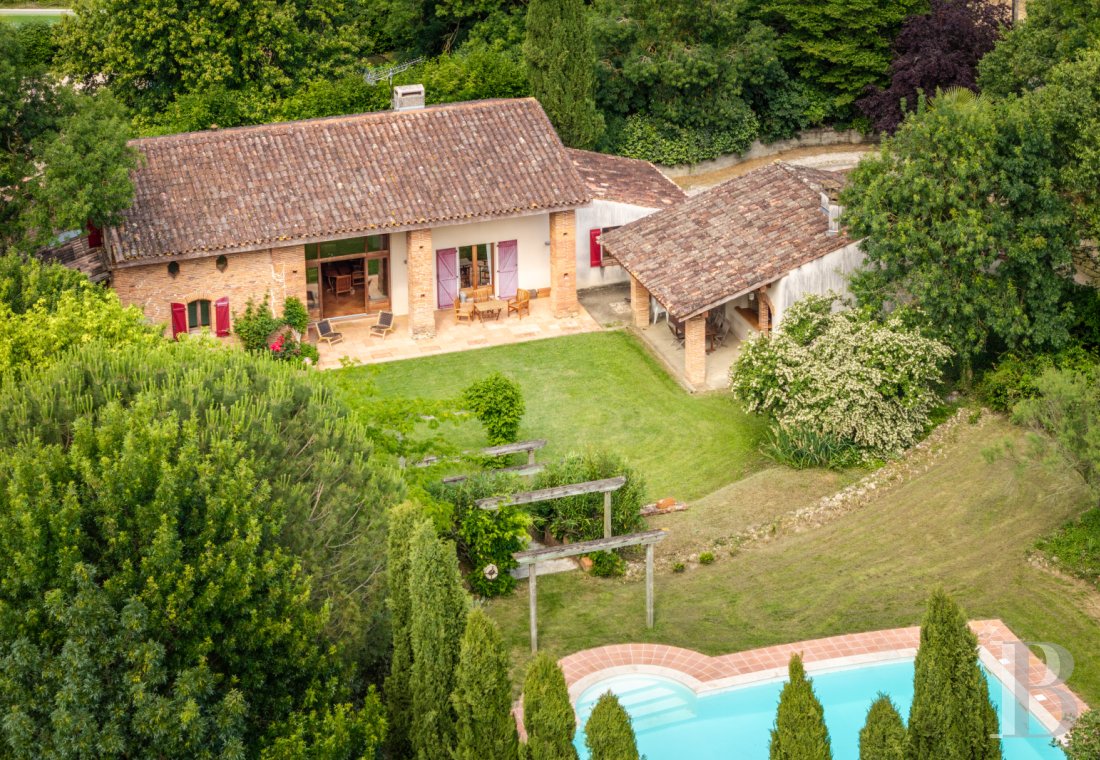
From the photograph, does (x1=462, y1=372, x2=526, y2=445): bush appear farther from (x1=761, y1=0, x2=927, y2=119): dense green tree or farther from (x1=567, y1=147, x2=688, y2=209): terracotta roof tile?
(x1=761, y1=0, x2=927, y2=119): dense green tree

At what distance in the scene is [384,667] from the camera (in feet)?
73.4

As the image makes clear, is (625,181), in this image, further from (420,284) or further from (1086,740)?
(1086,740)

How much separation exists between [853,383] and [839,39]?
20.9m

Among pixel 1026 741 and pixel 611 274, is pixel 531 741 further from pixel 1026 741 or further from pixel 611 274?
pixel 611 274

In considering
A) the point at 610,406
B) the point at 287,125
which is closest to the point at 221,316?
the point at 287,125

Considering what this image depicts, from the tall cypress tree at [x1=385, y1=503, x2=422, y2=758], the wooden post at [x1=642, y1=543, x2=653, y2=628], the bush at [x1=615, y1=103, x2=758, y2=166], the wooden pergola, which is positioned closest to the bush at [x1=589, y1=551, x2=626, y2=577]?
the wooden pergola

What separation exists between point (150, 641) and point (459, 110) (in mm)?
22522

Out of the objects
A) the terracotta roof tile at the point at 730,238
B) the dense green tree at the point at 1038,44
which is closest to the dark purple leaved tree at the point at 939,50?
the dense green tree at the point at 1038,44

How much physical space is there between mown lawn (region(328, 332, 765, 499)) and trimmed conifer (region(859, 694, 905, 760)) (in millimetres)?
11831

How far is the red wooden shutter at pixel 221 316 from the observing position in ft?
116

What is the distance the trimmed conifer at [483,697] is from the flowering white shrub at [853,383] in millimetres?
13487

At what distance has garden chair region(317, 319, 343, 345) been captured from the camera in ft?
120

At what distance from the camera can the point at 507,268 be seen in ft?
127

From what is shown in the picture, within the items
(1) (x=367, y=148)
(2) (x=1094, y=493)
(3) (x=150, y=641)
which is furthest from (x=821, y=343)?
(3) (x=150, y=641)
